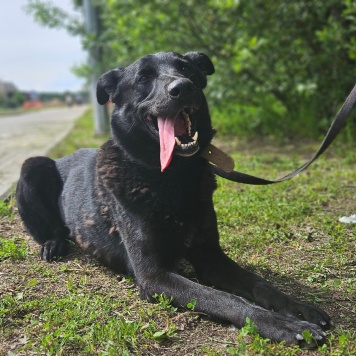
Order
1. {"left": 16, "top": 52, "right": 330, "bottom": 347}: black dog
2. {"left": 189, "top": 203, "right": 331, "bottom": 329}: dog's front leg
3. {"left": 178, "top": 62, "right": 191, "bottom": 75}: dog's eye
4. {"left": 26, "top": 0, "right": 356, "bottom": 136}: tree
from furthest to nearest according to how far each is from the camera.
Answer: {"left": 26, "top": 0, "right": 356, "bottom": 136}: tree
{"left": 178, "top": 62, "right": 191, "bottom": 75}: dog's eye
{"left": 16, "top": 52, "right": 330, "bottom": 347}: black dog
{"left": 189, "top": 203, "right": 331, "bottom": 329}: dog's front leg

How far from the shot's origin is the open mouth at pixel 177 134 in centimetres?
315

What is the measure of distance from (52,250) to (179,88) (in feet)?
5.32

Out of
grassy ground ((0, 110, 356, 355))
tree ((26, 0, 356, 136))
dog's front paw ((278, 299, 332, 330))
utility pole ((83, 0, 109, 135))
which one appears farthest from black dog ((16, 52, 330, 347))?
utility pole ((83, 0, 109, 135))

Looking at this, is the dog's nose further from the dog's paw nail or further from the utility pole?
the utility pole

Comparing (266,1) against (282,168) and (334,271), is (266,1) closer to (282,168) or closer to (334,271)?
(282,168)

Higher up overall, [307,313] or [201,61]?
[201,61]

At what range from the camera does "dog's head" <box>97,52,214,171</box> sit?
10.4ft

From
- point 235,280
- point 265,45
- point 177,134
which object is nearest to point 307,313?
point 235,280

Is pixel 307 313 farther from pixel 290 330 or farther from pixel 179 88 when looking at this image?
pixel 179 88

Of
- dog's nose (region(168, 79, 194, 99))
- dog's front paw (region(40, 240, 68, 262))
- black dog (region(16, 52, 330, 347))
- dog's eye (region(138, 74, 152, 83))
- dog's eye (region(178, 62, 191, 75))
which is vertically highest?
dog's eye (region(178, 62, 191, 75))

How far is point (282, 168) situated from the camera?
7.08 m

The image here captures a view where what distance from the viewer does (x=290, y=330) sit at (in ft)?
8.09

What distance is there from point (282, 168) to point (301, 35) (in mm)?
2964

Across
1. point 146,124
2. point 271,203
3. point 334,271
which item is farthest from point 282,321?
→ point 271,203
